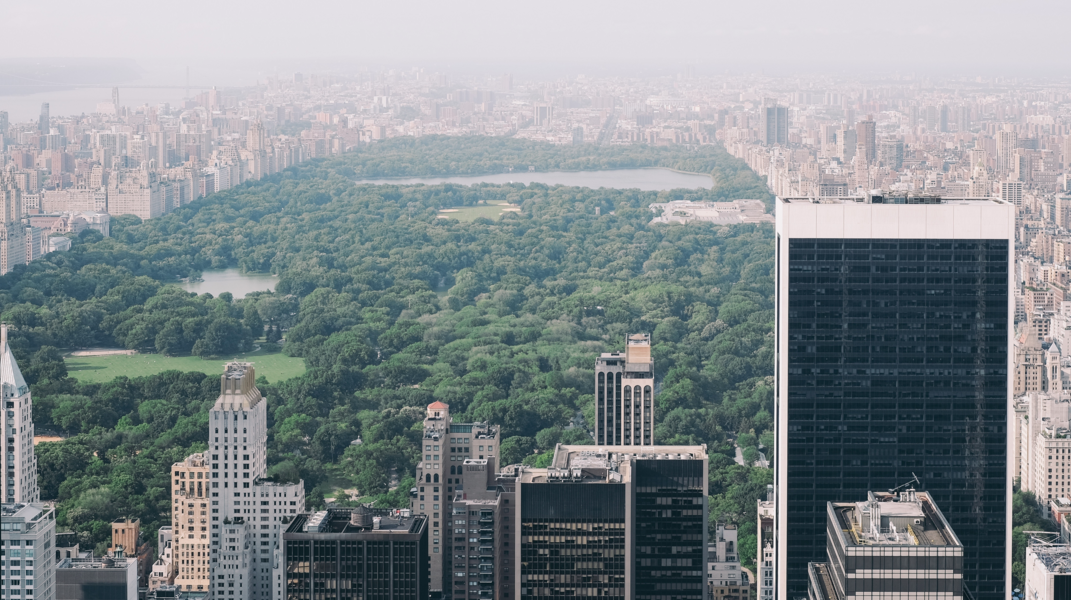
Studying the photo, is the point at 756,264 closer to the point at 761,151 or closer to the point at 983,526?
the point at 761,151

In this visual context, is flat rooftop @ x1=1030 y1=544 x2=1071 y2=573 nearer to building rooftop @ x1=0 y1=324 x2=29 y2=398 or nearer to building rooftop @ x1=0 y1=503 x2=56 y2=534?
building rooftop @ x1=0 y1=503 x2=56 y2=534

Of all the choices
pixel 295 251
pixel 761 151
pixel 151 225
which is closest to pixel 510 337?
pixel 295 251

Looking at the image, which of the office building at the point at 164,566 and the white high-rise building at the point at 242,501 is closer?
the white high-rise building at the point at 242,501

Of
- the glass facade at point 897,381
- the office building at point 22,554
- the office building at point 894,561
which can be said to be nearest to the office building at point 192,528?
the office building at point 22,554

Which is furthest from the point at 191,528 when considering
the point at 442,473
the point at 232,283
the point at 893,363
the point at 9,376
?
the point at 232,283

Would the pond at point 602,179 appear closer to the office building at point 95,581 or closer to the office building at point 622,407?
the office building at point 622,407
